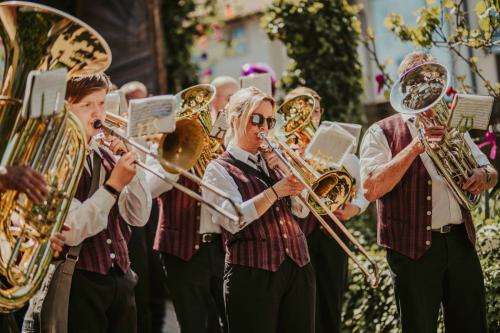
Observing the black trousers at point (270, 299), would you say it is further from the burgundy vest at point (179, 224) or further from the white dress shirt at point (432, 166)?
the burgundy vest at point (179, 224)

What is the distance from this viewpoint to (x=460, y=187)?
448 cm

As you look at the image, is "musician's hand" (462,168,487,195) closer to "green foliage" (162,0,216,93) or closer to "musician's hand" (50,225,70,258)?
"musician's hand" (50,225,70,258)

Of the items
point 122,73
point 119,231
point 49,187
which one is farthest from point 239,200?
point 122,73

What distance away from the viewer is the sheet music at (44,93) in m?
3.12

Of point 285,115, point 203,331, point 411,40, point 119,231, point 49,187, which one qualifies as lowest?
point 203,331

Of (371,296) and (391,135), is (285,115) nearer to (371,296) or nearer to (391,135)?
(391,135)

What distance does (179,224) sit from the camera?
5367mm

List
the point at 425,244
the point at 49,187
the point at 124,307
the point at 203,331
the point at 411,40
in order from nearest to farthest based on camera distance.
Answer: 1. the point at 49,187
2. the point at 124,307
3. the point at 425,244
4. the point at 203,331
5. the point at 411,40

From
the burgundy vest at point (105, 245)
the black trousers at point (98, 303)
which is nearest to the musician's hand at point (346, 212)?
the burgundy vest at point (105, 245)

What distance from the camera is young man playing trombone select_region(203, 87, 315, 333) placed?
13.1 feet

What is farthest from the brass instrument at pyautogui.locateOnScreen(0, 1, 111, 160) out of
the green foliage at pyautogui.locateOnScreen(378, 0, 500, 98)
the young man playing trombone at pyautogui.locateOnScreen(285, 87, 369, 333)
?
the green foliage at pyautogui.locateOnScreen(378, 0, 500, 98)

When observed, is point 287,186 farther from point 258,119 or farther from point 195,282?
point 195,282

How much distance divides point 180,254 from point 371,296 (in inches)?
68.3

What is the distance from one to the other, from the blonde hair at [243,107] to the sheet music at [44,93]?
4.10 ft
